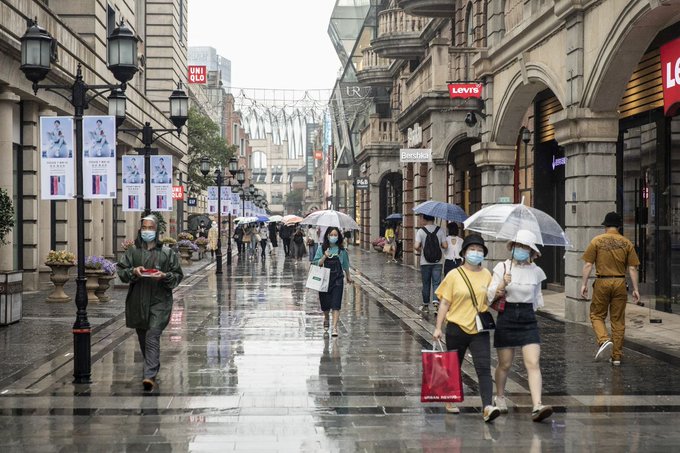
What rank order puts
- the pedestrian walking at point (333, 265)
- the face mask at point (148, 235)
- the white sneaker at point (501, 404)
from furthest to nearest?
the pedestrian walking at point (333, 265)
the face mask at point (148, 235)
the white sneaker at point (501, 404)

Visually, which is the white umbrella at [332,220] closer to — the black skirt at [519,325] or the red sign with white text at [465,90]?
the red sign with white text at [465,90]

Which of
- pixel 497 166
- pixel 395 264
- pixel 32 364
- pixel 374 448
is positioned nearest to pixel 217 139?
pixel 395 264

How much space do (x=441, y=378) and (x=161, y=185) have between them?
1756 centimetres

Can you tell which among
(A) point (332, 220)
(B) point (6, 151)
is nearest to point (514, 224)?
(A) point (332, 220)

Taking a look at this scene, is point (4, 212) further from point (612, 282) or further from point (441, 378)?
point (441, 378)

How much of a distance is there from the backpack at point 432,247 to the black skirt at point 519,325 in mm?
9328

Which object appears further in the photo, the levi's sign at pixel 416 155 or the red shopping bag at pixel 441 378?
the levi's sign at pixel 416 155

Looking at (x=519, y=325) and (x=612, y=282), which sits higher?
(x=612, y=282)

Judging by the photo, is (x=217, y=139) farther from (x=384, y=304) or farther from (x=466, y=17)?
(x=384, y=304)

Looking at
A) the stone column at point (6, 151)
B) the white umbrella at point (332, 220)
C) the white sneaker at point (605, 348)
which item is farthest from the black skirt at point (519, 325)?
the stone column at point (6, 151)

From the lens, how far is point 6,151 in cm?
2017

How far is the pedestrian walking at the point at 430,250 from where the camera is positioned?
17.5 m

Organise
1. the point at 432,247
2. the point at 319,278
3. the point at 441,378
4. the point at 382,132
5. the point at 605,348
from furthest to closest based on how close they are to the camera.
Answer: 1. the point at 382,132
2. the point at 432,247
3. the point at 319,278
4. the point at 605,348
5. the point at 441,378

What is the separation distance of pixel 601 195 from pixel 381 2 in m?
34.4
